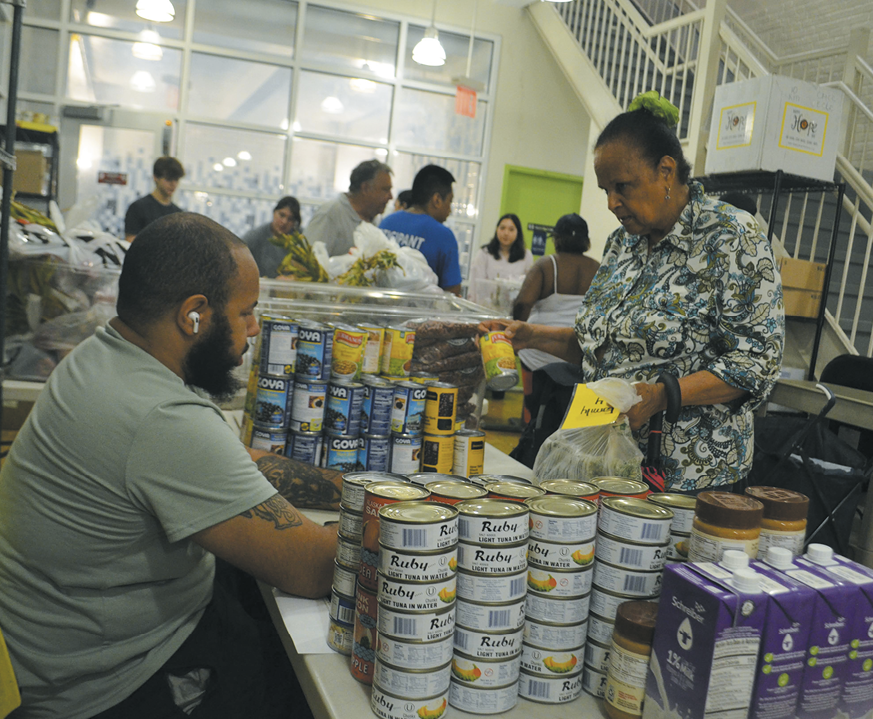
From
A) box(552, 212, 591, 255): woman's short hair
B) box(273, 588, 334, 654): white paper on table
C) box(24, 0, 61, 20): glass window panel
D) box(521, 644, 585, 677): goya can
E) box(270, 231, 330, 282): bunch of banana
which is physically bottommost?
box(273, 588, 334, 654): white paper on table

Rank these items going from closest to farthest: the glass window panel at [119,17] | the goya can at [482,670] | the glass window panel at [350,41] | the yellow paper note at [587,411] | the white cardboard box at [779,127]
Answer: the goya can at [482,670] → the yellow paper note at [587,411] → the white cardboard box at [779,127] → the glass window panel at [119,17] → the glass window panel at [350,41]

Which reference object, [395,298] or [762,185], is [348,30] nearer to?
[762,185]

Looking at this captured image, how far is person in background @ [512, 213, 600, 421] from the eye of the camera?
15.1ft

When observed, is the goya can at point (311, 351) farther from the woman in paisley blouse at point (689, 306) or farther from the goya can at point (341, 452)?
the woman in paisley blouse at point (689, 306)

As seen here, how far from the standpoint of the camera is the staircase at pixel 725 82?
5.34 m

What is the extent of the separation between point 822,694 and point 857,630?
9 centimetres

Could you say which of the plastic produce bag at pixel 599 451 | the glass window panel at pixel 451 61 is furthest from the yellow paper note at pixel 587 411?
the glass window panel at pixel 451 61

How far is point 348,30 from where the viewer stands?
28.1 feet

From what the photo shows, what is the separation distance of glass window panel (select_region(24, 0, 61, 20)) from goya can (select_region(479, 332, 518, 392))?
314 inches

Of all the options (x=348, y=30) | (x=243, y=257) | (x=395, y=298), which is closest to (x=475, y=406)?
(x=395, y=298)

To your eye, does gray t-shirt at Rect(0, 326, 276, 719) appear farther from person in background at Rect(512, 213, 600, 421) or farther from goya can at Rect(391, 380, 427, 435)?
person in background at Rect(512, 213, 600, 421)

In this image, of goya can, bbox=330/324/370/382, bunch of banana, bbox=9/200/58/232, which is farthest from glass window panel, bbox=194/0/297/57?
goya can, bbox=330/324/370/382

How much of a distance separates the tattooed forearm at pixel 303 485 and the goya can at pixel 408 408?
0.72 feet

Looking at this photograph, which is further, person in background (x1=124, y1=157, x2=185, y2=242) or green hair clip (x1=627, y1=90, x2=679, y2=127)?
person in background (x1=124, y1=157, x2=185, y2=242)
